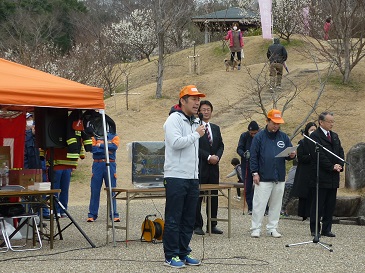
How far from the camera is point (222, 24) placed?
48094 millimetres

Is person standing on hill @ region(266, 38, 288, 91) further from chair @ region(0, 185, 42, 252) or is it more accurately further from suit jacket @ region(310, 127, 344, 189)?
chair @ region(0, 185, 42, 252)

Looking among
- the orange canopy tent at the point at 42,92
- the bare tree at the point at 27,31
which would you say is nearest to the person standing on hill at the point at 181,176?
the orange canopy tent at the point at 42,92

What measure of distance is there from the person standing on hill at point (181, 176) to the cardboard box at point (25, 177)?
2.89 metres

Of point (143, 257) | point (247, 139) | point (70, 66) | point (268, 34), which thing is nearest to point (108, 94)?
point (70, 66)

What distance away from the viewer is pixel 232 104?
2930 cm

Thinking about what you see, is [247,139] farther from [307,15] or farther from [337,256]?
[307,15]

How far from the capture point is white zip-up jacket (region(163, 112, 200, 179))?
8.06 m

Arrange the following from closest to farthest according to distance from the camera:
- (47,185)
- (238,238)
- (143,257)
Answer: (143,257), (47,185), (238,238)

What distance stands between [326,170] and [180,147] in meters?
3.71

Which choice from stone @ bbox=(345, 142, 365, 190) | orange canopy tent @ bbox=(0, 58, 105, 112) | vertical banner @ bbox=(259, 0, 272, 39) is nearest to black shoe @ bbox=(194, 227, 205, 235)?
orange canopy tent @ bbox=(0, 58, 105, 112)

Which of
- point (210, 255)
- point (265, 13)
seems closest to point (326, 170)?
point (210, 255)

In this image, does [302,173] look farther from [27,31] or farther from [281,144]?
[27,31]

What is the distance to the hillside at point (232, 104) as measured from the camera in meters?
22.7

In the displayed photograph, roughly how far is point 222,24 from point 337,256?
3960 centimetres
